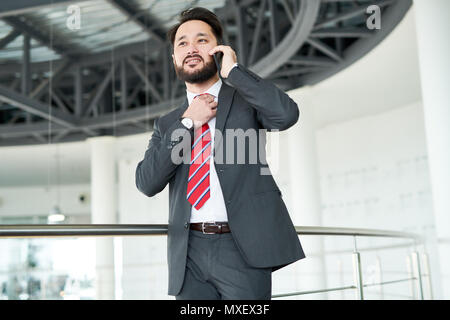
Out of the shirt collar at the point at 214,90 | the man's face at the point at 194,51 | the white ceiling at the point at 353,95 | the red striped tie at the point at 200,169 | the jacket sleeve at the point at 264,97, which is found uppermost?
the white ceiling at the point at 353,95

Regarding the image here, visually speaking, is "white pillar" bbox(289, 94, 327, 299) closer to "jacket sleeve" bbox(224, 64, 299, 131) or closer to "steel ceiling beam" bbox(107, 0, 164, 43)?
"steel ceiling beam" bbox(107, 0, 164, 43)

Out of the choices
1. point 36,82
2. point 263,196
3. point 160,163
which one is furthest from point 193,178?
point 36,82

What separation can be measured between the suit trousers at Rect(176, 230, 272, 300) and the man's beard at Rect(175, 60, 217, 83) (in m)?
0.52

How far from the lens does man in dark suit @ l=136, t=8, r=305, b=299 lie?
5.62 ft

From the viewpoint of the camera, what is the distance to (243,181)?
5.84 ft

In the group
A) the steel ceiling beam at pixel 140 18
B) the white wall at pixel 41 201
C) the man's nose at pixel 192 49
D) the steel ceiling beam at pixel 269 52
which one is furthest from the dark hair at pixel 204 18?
the white wall at pixel 41 201

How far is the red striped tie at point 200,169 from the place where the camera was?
1.80 metres

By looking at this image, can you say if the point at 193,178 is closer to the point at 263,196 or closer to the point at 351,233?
the point at 263,196

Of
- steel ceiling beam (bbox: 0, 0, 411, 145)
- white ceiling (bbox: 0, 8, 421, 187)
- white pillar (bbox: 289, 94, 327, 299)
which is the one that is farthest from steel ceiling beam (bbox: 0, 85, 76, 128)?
white pillar (bbox: 289, 94, 327, 299)

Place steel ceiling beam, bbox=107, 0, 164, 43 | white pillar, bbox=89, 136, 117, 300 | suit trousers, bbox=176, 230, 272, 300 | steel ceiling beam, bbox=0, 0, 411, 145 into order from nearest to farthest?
1. suit trousers, bbox=176, 230, 272, 300
2. steel ceiling beam, bbox=0, 0, 411, 145
3. steel ceiling beam, bbox=107, 0, 164, 43
4. white pillar, bbox=89, 136, 117, 300

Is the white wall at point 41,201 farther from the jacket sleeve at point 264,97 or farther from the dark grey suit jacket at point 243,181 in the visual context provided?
the jacket sleeve at point 264,97

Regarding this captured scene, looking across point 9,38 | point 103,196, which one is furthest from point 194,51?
point 103,196

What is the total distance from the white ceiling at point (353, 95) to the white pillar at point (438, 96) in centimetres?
107

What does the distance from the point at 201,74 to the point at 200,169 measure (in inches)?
12.8
